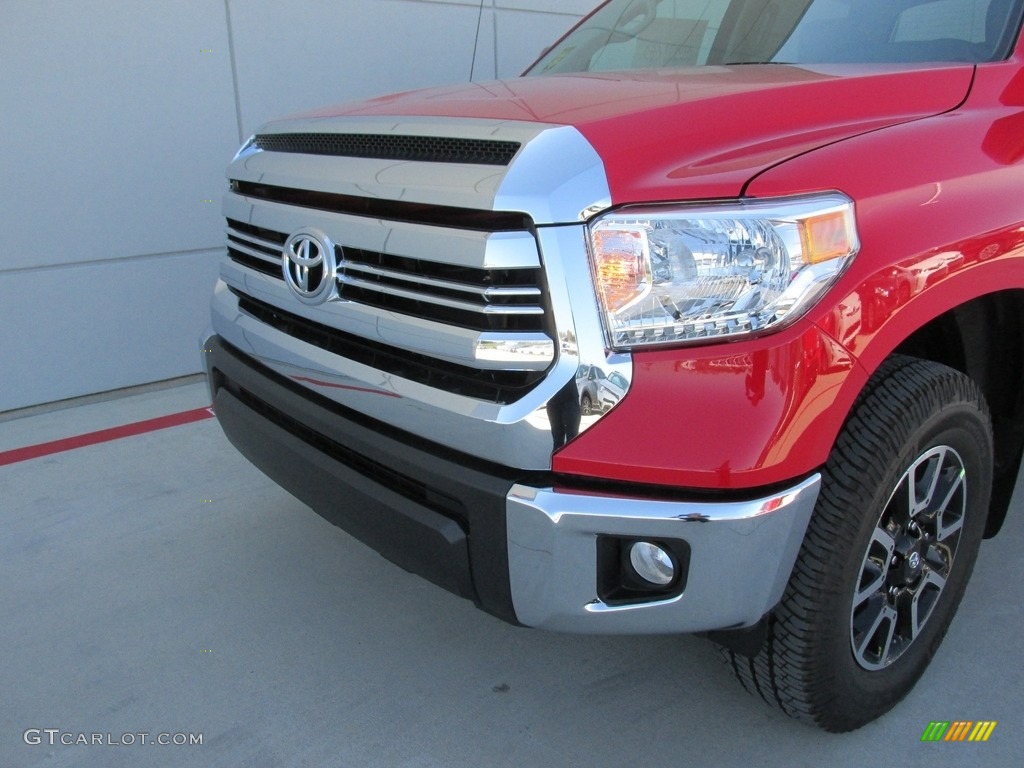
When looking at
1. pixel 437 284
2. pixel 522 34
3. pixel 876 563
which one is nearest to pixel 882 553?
pixel 876 563

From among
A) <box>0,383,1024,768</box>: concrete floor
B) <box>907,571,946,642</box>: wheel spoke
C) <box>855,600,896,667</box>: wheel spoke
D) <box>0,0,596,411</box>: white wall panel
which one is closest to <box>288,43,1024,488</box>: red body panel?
<box>855,600,896,667</box>: wheel spoke

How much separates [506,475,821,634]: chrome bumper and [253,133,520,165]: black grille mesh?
2.16 ft

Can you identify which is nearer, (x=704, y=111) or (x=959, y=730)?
(x=704, y=111)

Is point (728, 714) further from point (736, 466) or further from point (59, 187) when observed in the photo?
point (59, 187)

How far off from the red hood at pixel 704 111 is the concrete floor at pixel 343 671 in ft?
4.26

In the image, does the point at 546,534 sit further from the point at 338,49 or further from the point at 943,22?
the point at 338,49

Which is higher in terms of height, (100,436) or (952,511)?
(952,511)

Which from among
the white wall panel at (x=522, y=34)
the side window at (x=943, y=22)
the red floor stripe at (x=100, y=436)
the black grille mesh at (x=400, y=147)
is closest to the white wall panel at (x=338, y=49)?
the white wall panel at (x=522, y=34)

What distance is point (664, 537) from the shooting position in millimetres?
1570

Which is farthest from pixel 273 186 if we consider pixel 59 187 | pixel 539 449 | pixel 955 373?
pixel 59 187

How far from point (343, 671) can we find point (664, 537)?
1130mm

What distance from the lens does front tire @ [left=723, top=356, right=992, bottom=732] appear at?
1.69 meters

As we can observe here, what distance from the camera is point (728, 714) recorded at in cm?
213

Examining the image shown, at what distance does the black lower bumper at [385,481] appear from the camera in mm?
1664
